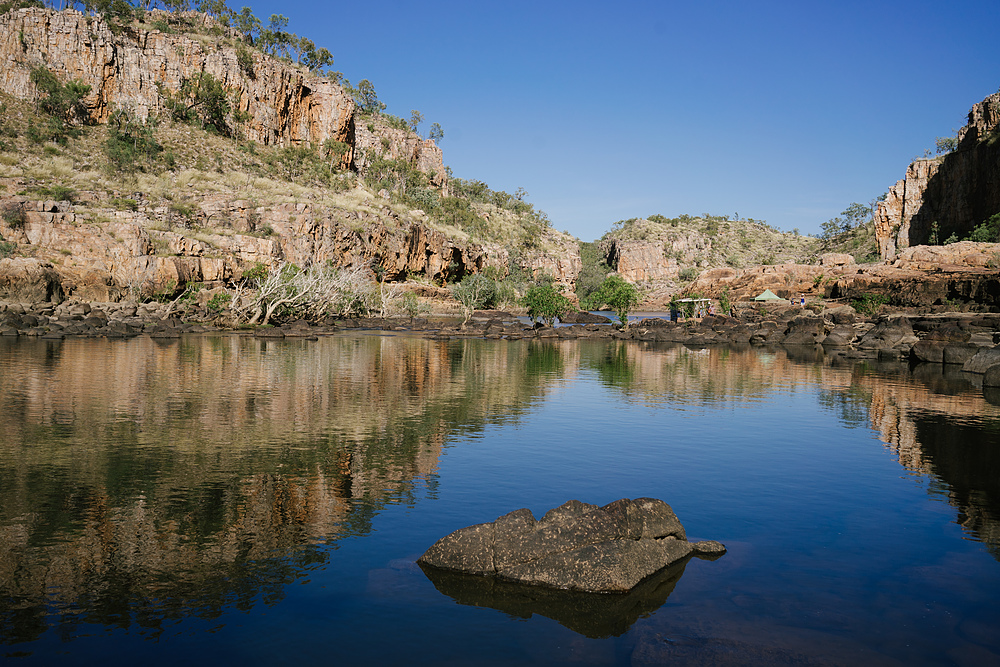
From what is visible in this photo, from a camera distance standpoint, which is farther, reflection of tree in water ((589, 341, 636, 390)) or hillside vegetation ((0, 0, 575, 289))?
hillside vegetation ((0, 0, 575, 289))

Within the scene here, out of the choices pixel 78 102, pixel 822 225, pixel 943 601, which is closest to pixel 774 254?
pixel 822 225

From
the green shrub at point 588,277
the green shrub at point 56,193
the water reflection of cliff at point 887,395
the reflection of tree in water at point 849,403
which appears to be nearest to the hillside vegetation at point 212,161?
the green shrub at point 56,193

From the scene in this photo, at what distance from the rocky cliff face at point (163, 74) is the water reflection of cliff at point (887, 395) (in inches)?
2674

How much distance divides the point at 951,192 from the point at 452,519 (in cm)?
8169

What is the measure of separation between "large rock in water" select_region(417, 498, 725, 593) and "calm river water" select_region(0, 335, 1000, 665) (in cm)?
22

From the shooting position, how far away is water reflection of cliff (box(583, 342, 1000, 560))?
420 inches

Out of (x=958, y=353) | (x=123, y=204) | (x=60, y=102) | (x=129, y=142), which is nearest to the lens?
(x=958, y=353)

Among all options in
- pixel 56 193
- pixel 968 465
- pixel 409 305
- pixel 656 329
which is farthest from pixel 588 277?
pixel 968 465

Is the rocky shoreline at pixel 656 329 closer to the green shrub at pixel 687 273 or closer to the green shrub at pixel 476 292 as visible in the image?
the green shrub at pixel 476 292

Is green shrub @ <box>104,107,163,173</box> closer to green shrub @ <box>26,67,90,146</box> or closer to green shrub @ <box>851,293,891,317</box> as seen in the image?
green shrub @ <box>26,67,90,146</box>

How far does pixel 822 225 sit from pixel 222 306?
123m

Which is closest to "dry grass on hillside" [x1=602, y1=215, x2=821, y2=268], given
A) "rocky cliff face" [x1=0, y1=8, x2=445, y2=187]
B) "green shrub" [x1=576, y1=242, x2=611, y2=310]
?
"green shrub" [x1=576, y1=242, x2=611, y2=310]

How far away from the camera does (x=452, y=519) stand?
835cm

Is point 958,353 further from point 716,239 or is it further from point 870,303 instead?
point 716,239
